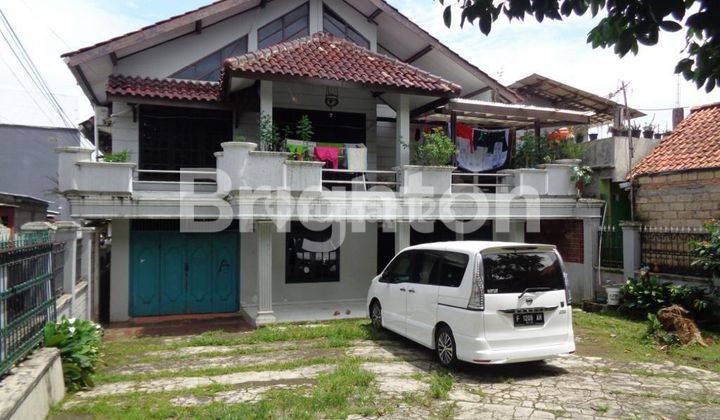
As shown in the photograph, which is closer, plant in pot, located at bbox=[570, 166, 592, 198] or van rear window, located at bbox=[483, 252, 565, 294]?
van rear window, located at bbox=[483, 252, 565, 294]

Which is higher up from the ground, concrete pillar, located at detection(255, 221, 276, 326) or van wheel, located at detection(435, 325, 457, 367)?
concrete pillar, located at detection(255, 221, 276, 326)

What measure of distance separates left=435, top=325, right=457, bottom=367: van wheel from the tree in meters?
4.26

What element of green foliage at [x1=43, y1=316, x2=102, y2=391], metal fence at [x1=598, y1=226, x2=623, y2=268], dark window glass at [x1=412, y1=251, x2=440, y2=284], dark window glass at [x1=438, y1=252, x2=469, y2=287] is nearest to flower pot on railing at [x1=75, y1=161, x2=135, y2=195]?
green foliage at [x1=43, y1=316, x2=102, y2=391]

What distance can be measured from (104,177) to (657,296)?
11153 millimetres

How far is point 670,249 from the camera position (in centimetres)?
1083

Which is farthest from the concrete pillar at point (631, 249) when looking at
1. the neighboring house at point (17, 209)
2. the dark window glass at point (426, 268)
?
the neighboring house at point (17, 209)

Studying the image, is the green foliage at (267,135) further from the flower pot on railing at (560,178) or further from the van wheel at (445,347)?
the flower pot on railing at (560,178)

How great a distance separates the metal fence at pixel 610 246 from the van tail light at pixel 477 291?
276 inches

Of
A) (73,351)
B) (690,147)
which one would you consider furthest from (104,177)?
(690,147)

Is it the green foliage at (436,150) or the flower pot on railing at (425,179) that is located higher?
the green foliage at (436,150)

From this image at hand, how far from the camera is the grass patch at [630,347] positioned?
7.69 meters

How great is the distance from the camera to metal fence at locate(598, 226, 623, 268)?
12.0 meters

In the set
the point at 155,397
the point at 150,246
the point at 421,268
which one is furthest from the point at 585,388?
the point at 150,246

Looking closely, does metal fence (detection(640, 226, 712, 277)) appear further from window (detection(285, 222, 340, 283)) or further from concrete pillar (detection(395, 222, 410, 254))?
window (detection(285, 222, 340, 283))
